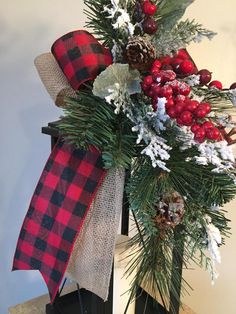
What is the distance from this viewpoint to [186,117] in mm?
389

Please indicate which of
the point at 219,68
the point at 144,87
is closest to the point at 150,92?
the point at 144,87

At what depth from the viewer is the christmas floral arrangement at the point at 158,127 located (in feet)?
1.35

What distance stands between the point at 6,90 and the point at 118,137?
1.72ft

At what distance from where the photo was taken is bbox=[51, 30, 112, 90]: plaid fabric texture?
1.55 ft

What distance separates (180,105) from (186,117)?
18 mm

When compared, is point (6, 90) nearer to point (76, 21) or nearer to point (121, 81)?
point (76, 21)

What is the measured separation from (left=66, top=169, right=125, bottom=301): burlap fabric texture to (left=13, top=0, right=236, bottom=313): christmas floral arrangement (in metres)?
0.04

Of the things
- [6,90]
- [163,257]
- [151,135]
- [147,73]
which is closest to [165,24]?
[147,73]

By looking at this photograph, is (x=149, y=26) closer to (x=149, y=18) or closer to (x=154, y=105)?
(x=149, y=18)

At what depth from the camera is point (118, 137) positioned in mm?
450

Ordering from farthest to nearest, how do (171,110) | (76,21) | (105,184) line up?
(76,21) → (105,184) → (171,110)

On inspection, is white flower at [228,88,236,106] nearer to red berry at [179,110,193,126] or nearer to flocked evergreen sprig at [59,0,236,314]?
flocked evergreen sprig at [59,0,236,314]

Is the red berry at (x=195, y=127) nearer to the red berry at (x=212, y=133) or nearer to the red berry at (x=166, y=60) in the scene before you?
the red berry at (x=212, y=133)

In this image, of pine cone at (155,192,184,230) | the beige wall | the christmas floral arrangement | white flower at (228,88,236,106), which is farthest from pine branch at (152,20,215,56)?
the beige wall
